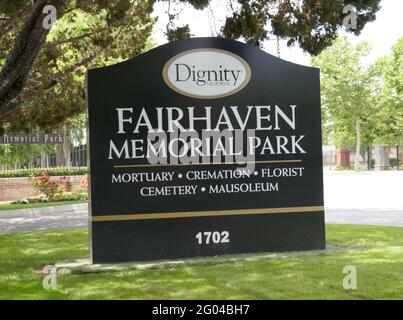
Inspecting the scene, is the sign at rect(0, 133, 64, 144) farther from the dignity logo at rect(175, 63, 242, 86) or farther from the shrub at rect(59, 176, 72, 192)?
the dignity logo at rect(175, 63, 242, 86)

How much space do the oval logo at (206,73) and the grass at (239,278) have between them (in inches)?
98.0

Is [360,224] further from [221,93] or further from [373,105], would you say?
[373,105]

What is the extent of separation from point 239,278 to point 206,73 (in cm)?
320

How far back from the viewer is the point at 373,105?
48781mm

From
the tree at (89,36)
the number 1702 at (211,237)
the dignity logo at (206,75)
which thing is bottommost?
the number 1702 at (211,237)

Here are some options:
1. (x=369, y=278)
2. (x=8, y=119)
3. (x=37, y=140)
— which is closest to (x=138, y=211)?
(x=369, y=278)

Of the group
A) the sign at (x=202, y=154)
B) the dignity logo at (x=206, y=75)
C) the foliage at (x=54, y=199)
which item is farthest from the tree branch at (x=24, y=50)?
the foliage at (x=54, y=199)

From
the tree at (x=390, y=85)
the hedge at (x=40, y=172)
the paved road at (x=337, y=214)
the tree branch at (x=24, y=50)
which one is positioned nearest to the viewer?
the tree branch at (x=24, y=50)

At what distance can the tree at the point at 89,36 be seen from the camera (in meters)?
8.16

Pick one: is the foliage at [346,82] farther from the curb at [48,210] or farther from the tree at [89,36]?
the tree at [89,36]

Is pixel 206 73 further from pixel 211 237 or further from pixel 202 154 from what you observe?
pixel 211 237

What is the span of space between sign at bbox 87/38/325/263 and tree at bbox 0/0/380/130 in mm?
1078

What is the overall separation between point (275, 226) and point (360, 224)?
199 inches

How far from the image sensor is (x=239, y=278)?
736 centimetres
